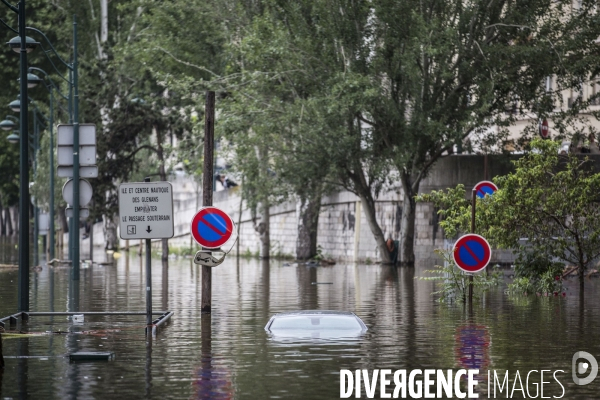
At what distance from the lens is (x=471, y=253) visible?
23719 mm

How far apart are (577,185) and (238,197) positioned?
3567cm

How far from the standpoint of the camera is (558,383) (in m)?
13.1

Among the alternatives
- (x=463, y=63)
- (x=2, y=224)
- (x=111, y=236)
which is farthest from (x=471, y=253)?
(x=2, y=224)

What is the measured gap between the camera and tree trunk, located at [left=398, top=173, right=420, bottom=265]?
4656cm

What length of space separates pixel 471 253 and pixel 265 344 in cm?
744

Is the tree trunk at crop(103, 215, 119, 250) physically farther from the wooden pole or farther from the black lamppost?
the black lamppost

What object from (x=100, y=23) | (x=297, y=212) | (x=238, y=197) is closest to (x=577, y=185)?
(x=297, y=212)

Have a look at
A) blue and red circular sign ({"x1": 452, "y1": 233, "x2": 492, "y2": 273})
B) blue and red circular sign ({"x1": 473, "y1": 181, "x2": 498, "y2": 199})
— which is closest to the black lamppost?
blue and red circular sign ({"x1": 452, "y1": 233, "x2": 492, "y2": 273})

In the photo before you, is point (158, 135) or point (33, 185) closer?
point (158, 135)

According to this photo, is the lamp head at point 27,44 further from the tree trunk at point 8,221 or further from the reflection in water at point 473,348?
the tree trunk at point 8,221

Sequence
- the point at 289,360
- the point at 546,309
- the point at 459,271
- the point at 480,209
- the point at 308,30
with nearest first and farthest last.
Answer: the point at 289,360
the point at 546,309
the point at 459,271
the point at 480,209
the point at 308,30

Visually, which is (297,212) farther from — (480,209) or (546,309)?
(546,309)

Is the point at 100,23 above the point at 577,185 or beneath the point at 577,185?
above

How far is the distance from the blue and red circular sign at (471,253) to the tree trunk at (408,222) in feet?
73.2
